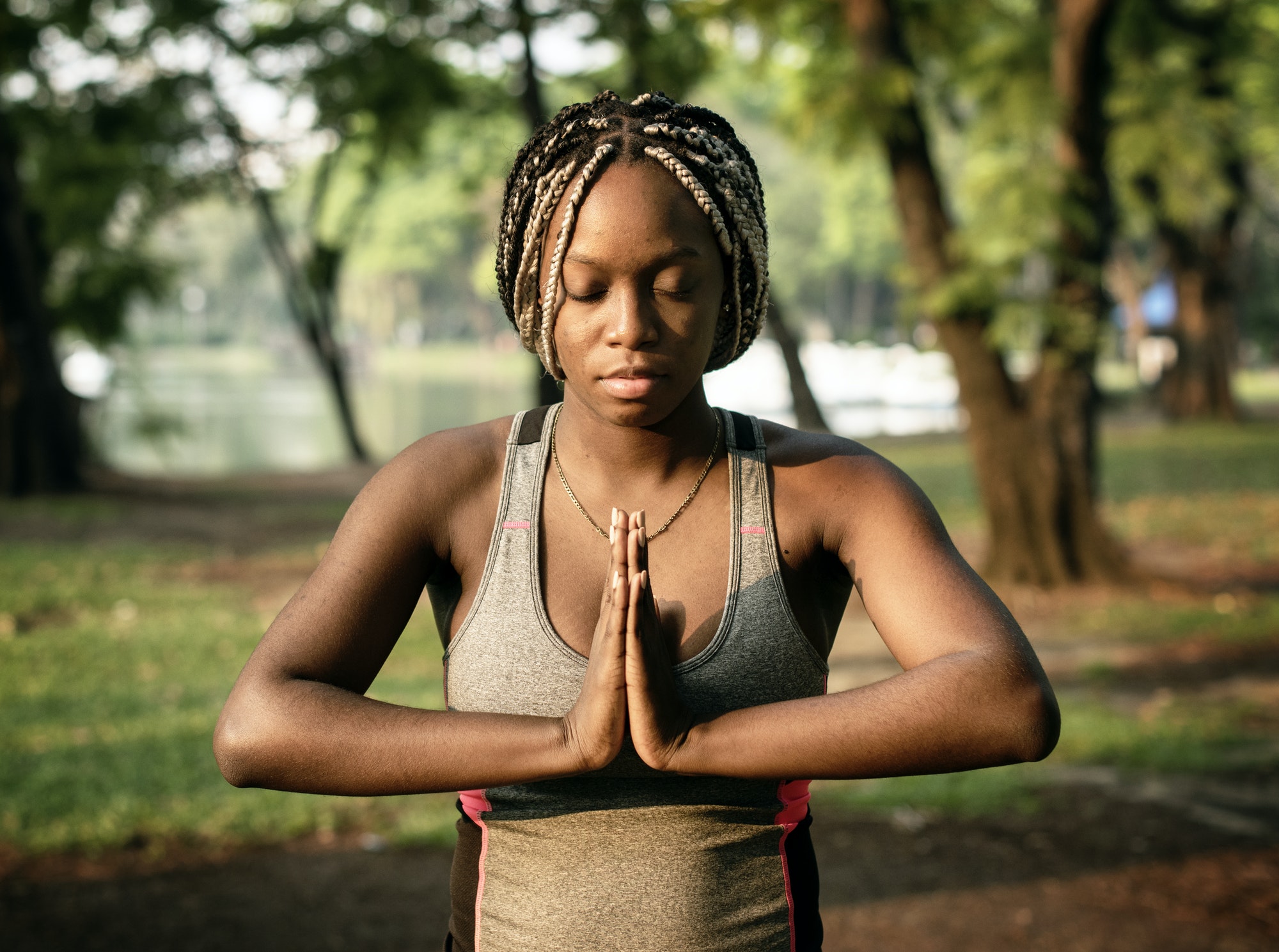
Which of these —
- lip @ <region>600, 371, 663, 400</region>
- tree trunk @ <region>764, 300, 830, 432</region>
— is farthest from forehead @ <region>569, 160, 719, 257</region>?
tree trunk @ <region>764, 300, 830, 432</region>

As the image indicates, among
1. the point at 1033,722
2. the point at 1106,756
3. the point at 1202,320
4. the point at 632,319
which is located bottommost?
the point at 1106,756

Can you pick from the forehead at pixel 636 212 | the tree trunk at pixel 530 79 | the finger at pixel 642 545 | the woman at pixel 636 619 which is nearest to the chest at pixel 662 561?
the woman at pixel 636 619

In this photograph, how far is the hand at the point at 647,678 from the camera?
1579 mm

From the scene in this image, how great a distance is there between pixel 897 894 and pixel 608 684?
359 cm

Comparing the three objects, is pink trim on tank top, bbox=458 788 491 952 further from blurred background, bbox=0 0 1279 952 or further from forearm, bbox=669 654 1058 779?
blurred background, bbox=0 0 1279 952

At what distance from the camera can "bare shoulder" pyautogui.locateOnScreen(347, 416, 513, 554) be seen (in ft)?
5.88

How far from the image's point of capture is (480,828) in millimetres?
1853

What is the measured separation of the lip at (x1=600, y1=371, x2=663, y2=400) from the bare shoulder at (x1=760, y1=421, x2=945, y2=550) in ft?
0.78

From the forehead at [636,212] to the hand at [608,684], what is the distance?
37 cm

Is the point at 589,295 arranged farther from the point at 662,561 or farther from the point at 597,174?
the point at 662,561

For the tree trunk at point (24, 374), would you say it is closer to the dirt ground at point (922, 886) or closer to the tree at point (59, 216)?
the tree at point (59, 216)

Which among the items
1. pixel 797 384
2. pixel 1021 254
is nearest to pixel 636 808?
pixel 797 384

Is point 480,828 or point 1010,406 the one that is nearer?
point 480,828

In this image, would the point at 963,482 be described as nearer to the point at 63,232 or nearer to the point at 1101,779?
the point at 1101,779
